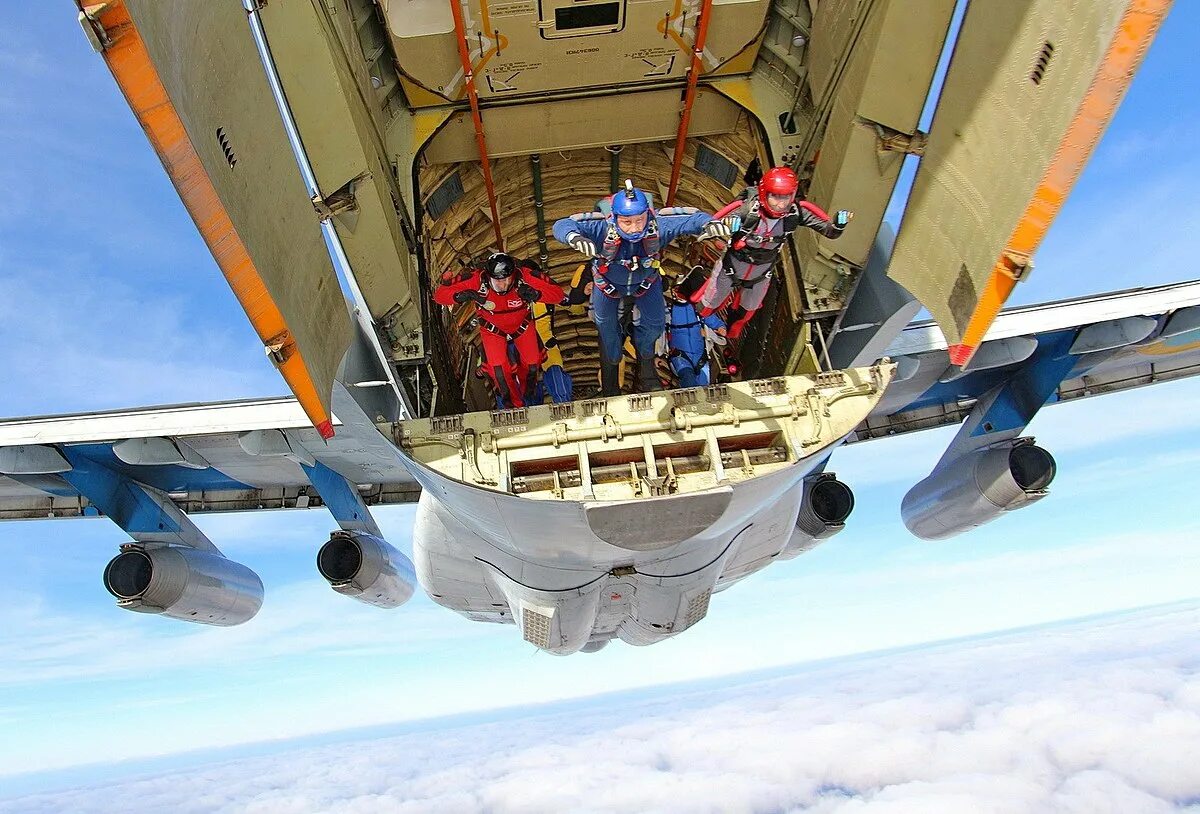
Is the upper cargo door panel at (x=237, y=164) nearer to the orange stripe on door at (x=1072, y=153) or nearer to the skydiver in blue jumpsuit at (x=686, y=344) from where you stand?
the skydiver in blue jumpsuit at (x=686, y=344)

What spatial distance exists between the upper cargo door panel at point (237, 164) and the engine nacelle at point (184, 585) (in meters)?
4.77

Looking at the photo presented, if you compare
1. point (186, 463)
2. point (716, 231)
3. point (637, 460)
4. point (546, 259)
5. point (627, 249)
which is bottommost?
point (637, 460)

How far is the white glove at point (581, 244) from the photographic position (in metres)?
5.34

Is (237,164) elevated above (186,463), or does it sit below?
below

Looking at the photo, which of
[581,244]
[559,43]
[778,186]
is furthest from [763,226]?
[559,43]

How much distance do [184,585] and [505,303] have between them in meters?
4.86

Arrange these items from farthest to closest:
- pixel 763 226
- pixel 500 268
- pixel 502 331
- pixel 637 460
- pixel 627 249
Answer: pixel 502 331 → pixel 500 268 → pixel 627 249 → pixel 763 226 → pixel 637 460

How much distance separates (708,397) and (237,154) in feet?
9.69

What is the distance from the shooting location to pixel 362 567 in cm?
925

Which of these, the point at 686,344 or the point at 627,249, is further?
the point at 686,344

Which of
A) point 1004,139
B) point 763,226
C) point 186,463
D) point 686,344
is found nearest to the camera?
point 1004,139

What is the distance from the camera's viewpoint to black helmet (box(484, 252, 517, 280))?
628cm

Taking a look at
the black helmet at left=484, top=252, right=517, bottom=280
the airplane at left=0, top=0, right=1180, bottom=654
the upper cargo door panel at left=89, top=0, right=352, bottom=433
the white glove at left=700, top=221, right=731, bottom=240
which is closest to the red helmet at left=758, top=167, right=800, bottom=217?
the white glove at left=700, top=221, right=731, bottom=240

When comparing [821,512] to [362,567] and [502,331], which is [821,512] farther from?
[362,567]
